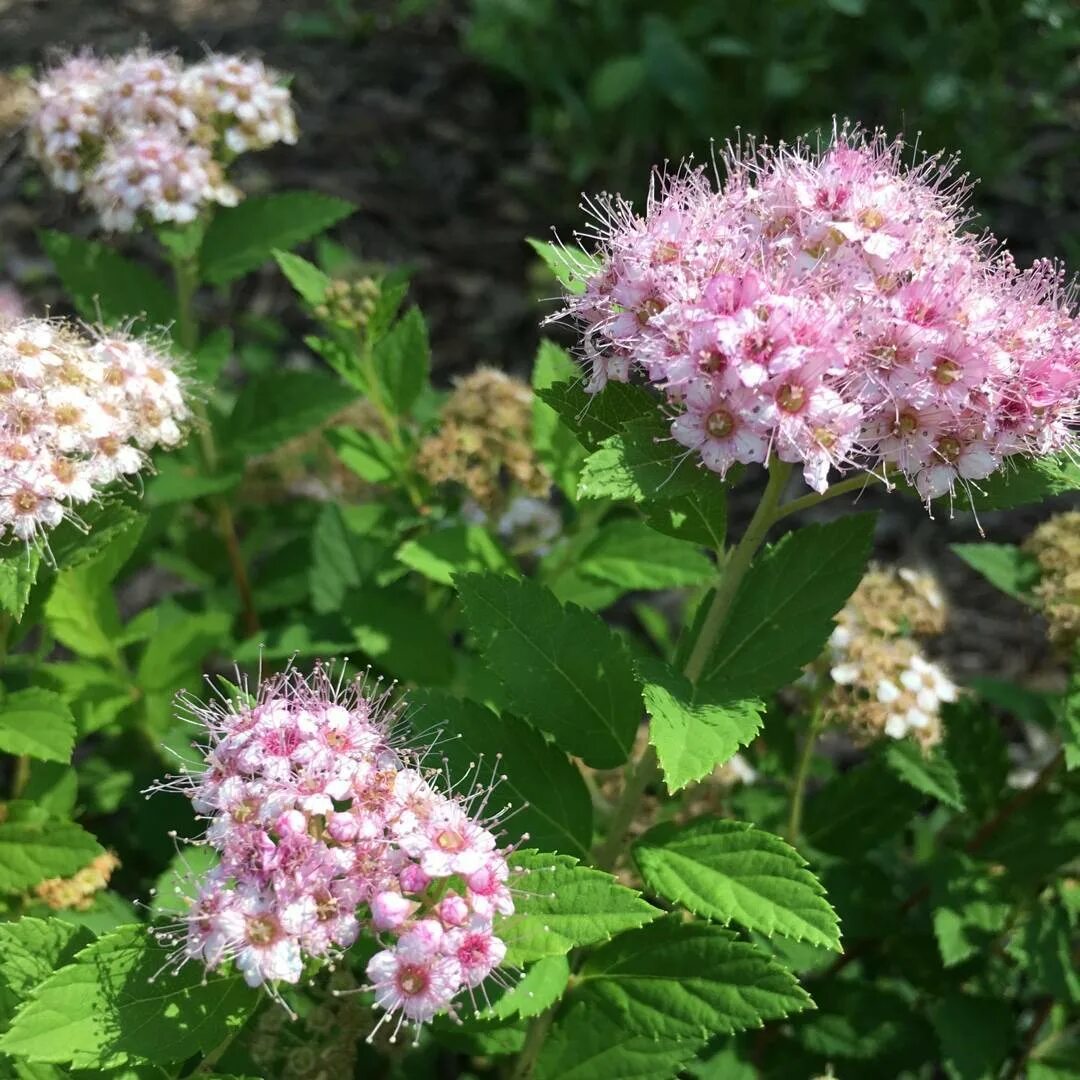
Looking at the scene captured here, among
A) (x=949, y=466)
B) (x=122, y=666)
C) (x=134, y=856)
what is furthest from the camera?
(x=134, y=856)

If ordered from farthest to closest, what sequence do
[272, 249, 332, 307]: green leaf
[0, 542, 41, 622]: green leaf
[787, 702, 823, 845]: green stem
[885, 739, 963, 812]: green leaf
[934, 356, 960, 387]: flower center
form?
[272, 249, 332, 307]: green leaf
[787, 702, 823, 845]: green stem
[885, 739, 963, 812]: green leaf
[0, 542, 41, 622]: green leaf
[934, 356, 960, 387]: flower center

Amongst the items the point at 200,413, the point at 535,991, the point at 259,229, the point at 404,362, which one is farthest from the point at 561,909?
the point at 259,229

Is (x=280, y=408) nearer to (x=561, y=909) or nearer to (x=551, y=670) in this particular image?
(x=551, y=670)

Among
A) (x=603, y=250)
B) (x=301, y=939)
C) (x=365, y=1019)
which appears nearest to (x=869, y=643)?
(x=603, y=250)

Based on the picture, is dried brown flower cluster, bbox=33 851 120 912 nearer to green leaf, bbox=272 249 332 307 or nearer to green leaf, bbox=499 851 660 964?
green leaf, bbox=499 851 660 964

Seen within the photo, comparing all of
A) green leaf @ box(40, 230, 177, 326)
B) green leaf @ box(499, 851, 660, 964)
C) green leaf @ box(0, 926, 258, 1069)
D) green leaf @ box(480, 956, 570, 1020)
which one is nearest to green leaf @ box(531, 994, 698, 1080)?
green leaf @ box(480, 956, 570, 1020)

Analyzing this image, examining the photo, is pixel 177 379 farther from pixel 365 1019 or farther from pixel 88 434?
pixel 365 1019
